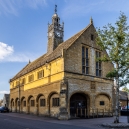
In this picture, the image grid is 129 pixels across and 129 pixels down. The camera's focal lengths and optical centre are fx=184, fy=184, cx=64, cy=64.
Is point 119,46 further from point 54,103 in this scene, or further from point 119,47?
point 54,103

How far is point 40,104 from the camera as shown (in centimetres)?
3278

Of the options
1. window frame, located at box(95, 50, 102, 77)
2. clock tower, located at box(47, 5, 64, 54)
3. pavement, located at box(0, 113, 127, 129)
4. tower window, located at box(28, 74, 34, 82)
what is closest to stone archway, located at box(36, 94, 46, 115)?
tower window, located at box(28, 74, 34, 82)

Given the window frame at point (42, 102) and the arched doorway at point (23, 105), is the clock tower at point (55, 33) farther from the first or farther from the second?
the arched doorway at point (23, 105)

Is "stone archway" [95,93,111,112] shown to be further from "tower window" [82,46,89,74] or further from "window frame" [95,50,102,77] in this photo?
"tower window" [82,46,89,74]

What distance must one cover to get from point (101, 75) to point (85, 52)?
526 cm

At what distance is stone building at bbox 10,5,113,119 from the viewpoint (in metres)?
26.7

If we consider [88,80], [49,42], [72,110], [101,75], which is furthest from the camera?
[49,42]

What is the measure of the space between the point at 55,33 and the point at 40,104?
15375 mm

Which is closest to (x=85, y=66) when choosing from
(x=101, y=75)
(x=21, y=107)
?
(x=101, y=75)

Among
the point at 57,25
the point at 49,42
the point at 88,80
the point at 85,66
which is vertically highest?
the point at 57,25

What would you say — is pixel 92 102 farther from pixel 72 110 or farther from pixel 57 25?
pixel 57 25

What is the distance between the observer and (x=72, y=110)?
27.6 m

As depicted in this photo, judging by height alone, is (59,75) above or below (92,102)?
above

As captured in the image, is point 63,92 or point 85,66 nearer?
point 63,92
